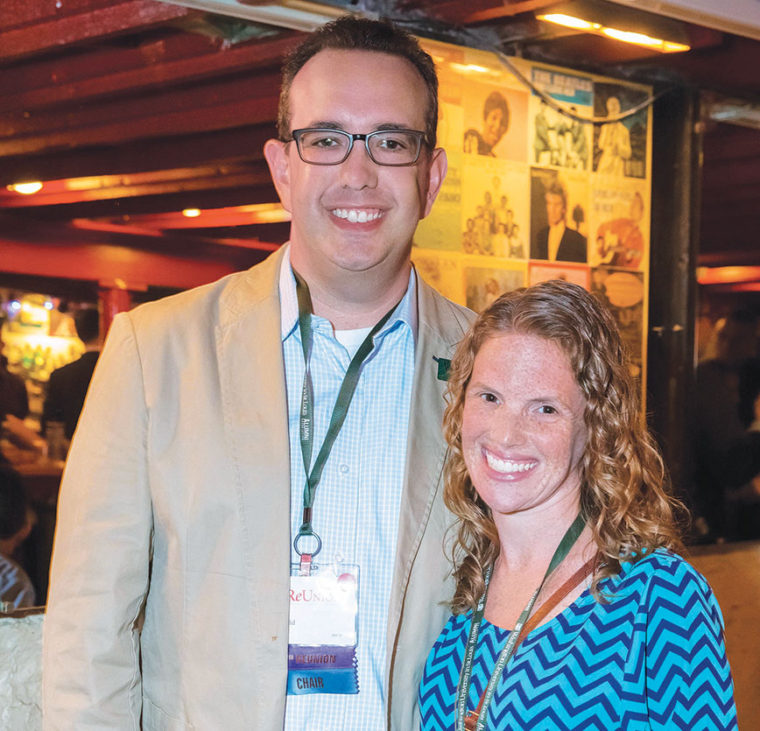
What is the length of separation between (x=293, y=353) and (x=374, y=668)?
1.94 feet

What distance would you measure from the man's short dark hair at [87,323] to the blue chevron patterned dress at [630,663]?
1648mm

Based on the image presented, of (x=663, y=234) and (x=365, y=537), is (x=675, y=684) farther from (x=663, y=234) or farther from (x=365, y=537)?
(x=663, y=234)

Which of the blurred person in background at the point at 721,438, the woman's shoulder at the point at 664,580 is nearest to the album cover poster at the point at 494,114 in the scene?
the blurred person in background at the point at 721,438

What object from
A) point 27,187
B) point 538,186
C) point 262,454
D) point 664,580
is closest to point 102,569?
point 262,454

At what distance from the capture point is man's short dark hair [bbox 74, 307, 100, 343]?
278 centimetres

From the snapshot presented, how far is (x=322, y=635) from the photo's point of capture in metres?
1.76

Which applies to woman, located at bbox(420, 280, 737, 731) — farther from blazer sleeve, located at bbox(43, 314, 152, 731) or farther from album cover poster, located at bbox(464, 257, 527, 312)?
album cover poster, located at bbox(464, 257, 527, 312)

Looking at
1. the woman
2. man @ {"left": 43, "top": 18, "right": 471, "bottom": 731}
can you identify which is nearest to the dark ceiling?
man @ {"left": 43, "top": 18, "right": 471, "bottom": 731}

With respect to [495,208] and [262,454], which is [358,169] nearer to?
[262,454]

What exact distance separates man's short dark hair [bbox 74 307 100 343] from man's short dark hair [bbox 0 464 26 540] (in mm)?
408

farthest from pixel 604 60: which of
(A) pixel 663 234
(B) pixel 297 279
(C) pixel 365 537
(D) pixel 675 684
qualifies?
(D) pixel 675 684

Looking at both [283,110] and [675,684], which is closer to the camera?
[675,684]

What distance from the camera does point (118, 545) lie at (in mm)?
1727

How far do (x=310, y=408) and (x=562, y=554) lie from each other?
1.72ft
